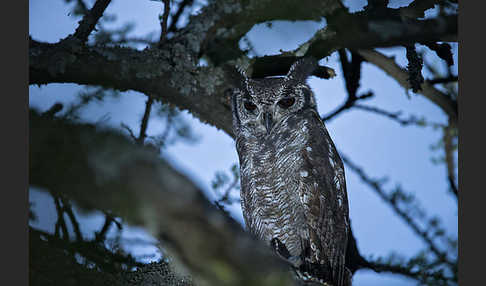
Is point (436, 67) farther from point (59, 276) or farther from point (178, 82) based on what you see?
point (59, 276)

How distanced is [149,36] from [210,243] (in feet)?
5.20

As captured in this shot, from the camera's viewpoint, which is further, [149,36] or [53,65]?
[149,36]

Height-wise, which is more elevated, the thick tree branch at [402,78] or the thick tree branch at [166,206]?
the thick tree branch at [402,78]

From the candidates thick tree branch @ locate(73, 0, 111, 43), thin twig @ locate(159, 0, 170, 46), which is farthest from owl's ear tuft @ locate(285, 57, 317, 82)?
thick tree branch @ locate(73, 0, 111, 43)

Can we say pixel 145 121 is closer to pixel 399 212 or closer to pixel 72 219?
pixel 72 219

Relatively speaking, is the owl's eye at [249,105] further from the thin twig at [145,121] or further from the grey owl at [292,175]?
the thin twig at [145,121]

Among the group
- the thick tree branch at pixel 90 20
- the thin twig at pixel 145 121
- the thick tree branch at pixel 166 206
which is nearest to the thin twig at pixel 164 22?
the thick tree branch at pixel 90 20

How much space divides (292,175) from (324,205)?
218mm

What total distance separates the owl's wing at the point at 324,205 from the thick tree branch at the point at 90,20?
46.1 inches

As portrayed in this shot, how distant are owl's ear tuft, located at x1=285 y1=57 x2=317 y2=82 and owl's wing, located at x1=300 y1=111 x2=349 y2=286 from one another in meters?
0.32

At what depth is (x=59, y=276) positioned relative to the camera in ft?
3.93

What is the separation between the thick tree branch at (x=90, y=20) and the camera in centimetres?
182

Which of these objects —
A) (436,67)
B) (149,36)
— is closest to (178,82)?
(149,36)

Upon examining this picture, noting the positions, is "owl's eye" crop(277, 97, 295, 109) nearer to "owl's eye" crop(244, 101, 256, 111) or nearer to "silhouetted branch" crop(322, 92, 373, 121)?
"owl's eye" crop(244, 101, 256, 111)
